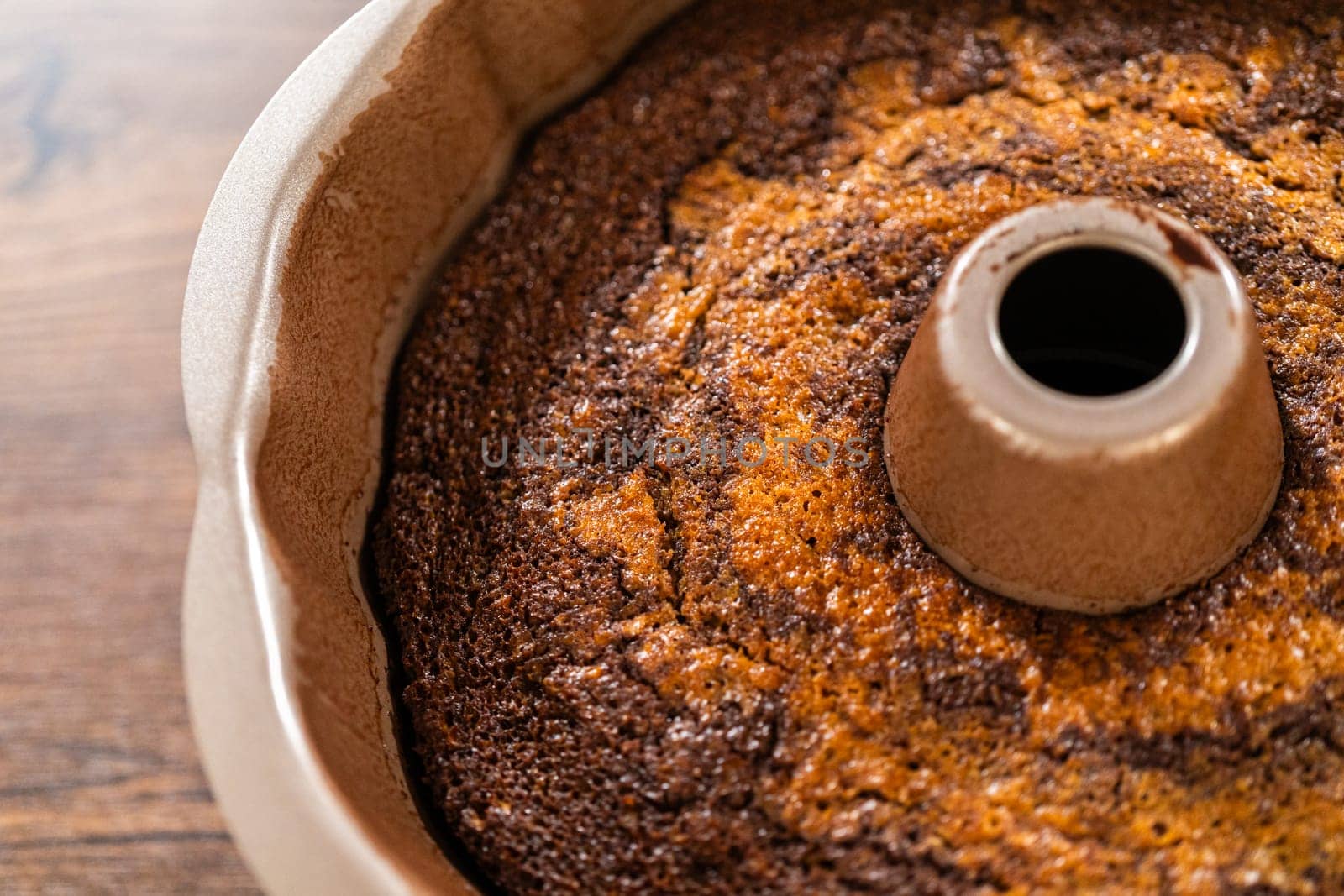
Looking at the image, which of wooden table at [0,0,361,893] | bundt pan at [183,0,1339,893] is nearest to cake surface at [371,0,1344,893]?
bundt pan at [183,0,1339,893]

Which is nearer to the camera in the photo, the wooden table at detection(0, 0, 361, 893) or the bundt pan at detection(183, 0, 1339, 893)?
the bundt pan at detection(183, 0, 1339, 893)

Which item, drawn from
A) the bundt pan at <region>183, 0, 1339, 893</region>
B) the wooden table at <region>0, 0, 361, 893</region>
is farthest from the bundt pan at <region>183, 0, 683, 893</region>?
the wooden table at <region>0, 0, 361, 893</region>

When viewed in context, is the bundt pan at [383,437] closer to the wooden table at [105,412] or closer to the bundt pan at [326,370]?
the bundt pan at [326,370]

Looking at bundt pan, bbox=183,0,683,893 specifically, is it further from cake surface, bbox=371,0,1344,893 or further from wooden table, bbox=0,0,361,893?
wooden table, bbox=0,0,361,893

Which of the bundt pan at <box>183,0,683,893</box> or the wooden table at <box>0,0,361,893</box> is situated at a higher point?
the bundt pan at <box>183,0,683,893</box>

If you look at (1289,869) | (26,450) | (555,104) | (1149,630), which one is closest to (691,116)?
(555,104)

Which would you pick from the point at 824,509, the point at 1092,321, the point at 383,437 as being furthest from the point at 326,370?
the point at 1092,321

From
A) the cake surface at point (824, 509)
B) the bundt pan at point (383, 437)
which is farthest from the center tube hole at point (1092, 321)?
the cake surface at point (824, 509)

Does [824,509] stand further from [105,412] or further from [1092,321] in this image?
[105,412]
